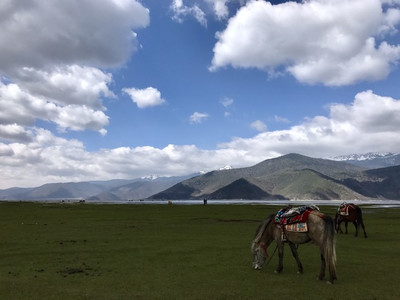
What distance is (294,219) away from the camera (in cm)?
1442

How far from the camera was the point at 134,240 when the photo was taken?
81.4 feet

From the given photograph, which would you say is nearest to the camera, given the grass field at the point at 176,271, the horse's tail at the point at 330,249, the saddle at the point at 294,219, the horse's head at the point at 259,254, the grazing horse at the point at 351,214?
the grass field at the point at 176,271

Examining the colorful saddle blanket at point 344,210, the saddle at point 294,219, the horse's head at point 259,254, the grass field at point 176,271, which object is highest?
the saddle at point 294,219

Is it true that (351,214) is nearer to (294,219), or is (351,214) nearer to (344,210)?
(344,210)

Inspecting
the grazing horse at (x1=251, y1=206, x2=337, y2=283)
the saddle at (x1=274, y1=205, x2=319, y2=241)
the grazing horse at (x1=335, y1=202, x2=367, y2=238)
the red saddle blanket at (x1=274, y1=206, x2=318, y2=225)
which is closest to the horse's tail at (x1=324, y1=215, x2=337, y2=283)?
the grazing horse at (x1=251, y1=206, x2=337, y2=283)

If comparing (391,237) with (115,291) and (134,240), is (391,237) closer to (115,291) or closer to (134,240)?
(134,240)

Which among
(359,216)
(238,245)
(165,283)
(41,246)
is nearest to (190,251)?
(238,245)

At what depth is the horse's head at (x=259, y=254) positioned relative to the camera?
15422mm

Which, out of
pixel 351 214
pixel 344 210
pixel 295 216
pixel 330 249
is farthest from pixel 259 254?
pixel 344 210

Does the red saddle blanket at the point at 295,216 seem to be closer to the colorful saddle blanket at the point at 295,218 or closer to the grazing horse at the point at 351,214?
the colorful saddle blanket at the point at 295,218

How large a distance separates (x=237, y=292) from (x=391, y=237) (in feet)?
70.3

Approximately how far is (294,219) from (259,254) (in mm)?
2511

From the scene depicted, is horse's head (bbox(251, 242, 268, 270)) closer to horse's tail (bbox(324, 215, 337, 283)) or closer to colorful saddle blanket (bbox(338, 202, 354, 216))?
horse's tail (bbox(324, 215, 337, 283))

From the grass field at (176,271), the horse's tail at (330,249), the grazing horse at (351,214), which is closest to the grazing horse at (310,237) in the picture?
the horse's tail at (330,249)
